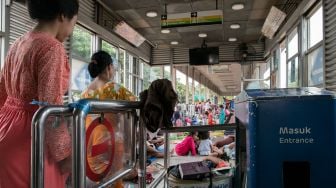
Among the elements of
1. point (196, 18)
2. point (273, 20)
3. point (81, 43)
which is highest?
point (273, 20)

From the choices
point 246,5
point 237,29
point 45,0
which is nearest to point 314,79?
point 246,5

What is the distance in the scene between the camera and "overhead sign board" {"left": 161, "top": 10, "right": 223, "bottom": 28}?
5.81 metres

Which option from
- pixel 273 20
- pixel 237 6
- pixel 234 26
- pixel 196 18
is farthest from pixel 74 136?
pixel 234 26

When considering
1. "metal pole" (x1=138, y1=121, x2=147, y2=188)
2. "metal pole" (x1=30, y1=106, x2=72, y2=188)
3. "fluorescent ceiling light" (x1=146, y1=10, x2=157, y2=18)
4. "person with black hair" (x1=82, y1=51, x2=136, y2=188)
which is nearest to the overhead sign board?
"fluorescent ceiling light" (x1=146, y1=10, x2=157, y2=18)

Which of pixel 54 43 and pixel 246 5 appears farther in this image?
pixel 246 5

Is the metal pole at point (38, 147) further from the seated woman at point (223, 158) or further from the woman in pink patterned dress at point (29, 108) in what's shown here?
the seated woman at point (223, 158)

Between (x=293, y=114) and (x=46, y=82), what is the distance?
78 centimetres

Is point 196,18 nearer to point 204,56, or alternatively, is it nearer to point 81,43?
point 81,43

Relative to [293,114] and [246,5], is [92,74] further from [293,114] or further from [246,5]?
[246,5]

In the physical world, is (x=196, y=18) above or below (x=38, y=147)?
above

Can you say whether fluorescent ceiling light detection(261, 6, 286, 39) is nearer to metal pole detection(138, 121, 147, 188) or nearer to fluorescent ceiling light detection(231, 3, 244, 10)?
fluorescent ceiling light detection(231, 3, 244, 10)

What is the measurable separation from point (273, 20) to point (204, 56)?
9.40 ft

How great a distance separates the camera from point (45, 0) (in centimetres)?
121

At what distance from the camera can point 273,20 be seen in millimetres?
6730
